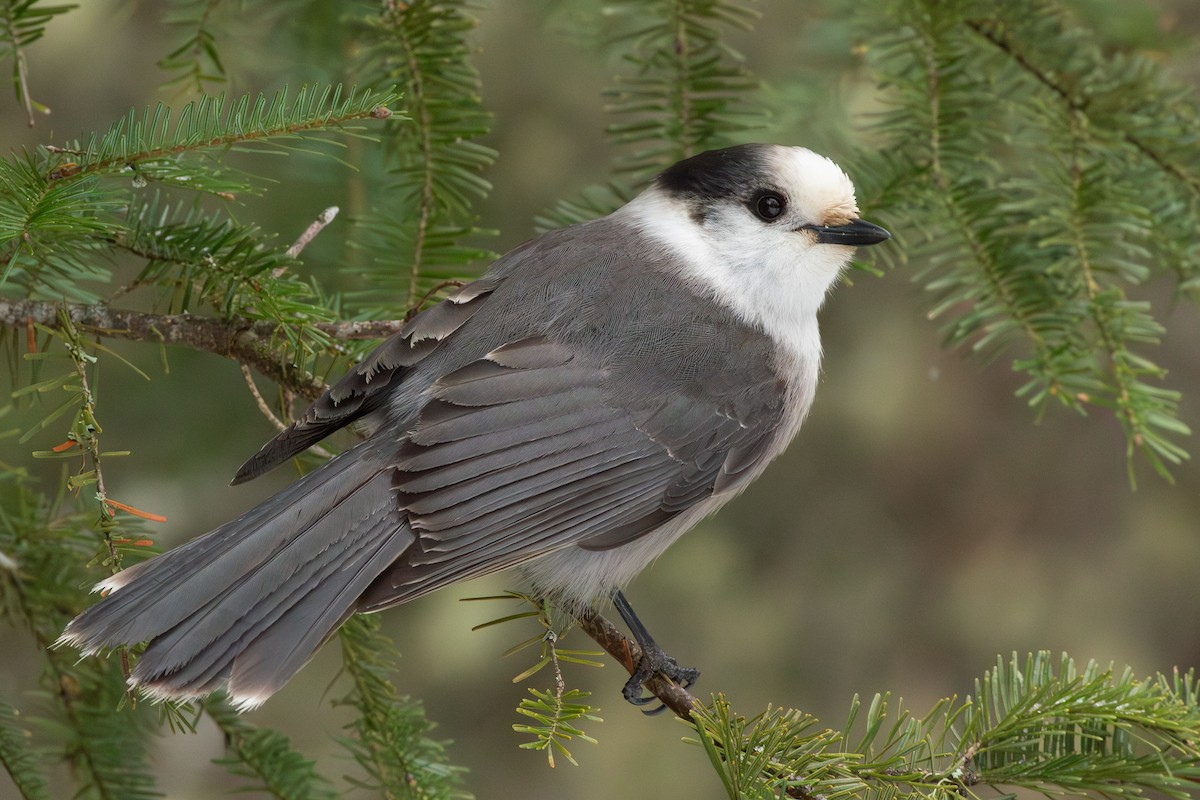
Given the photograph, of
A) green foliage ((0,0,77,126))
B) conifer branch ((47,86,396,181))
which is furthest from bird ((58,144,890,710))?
green foliage ((0,0,77,126))

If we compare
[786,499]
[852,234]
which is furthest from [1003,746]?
[786,499]

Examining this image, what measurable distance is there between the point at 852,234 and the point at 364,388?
43.4 inches

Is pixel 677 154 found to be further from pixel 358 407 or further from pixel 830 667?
pixel 830 667

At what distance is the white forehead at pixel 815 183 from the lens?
2.59 m

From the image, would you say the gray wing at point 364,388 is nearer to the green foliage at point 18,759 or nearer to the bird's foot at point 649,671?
the green foliage at point 18,759

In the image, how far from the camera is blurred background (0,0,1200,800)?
308 cm

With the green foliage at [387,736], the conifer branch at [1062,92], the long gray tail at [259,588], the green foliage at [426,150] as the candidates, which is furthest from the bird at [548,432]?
the conifer branch at [1062,92]

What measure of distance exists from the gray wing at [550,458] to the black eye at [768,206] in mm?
347

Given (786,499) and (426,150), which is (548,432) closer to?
(426,150)

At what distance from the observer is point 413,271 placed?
8.29 feet

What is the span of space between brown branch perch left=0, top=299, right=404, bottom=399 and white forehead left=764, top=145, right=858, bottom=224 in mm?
960

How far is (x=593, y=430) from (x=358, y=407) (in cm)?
47

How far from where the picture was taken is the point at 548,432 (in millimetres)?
2354

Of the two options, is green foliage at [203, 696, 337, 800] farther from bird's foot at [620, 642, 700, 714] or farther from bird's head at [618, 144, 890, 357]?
bird's head at [618, 144, 890, 357]
